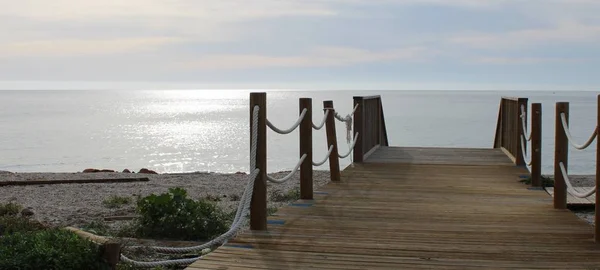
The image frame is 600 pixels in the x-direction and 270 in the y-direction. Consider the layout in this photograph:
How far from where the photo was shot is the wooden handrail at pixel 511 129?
10748 mm

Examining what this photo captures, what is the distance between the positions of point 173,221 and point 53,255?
9.17ft

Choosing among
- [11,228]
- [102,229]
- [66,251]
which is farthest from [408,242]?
[11,228]

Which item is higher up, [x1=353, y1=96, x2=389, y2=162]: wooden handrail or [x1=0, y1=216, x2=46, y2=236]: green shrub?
[x1=353, y1=96, x2=389, y2=162]: wooden handrail

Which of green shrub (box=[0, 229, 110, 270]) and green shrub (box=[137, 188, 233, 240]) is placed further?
green shrub (box=[137, 188, 233, 240])

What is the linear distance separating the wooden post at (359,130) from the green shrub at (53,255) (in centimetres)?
678

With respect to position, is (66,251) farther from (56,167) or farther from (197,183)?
(56,167)

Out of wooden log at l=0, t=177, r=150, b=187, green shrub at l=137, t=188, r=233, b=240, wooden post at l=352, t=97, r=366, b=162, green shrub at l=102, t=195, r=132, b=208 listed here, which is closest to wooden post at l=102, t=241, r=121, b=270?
green shrub at l=137, t=188, r=233, b=240

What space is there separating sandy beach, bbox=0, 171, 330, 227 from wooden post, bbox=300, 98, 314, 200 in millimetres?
2955

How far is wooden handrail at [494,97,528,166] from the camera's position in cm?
1075

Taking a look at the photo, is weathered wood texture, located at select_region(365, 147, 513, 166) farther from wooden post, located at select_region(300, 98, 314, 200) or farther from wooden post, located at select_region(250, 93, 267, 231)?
wooden post, located at select_region(250, 93, 267, 231)

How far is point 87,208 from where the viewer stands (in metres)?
9.98

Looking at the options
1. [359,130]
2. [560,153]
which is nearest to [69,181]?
[359,130]

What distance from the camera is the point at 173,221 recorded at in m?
7.29

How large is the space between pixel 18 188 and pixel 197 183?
3.68 m
